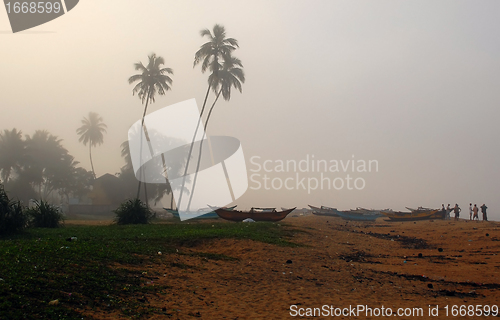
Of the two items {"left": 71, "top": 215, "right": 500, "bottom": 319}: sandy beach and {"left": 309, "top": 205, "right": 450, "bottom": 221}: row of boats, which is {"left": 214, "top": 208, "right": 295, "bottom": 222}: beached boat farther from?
{"left": 309, "top": 205, "right": 450, "bottom": 221}: row of boats

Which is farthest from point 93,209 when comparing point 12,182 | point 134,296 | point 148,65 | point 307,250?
point 134,296

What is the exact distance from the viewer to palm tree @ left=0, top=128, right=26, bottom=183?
57.0 m

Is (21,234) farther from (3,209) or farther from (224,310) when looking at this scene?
(224,310)

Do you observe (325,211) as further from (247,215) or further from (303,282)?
(303,282)

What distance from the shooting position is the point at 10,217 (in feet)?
44.3

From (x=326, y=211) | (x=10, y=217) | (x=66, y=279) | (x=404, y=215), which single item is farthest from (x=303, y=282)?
(x=326, y=211)

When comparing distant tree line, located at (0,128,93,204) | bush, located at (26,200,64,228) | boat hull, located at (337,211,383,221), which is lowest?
boat hull, located at (337,211,383,221)

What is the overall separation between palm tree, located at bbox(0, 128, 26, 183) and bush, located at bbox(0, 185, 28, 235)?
51.5 meters

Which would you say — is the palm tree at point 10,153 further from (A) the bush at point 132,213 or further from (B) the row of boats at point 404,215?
(B) the row of boats at point 404,215

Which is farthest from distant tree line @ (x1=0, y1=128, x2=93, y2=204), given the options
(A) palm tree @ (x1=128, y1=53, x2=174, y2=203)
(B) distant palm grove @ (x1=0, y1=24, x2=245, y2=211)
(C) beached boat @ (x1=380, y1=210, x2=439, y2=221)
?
(C) beached boat @ (x1=380, y1=210, x2=439, y2=221)

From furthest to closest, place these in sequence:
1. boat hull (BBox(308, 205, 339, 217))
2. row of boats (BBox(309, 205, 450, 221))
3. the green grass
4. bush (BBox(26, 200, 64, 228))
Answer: boat hull (BBox(308, 205, 339, 217)), row of boats (BBox(309, 205, 450, 221)), bush (BBox(26, 200, 64, 228)), the green grass

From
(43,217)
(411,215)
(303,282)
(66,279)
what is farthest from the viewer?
(411,215)

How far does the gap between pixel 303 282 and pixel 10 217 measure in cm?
1138

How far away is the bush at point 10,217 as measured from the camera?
1326 centimetres
